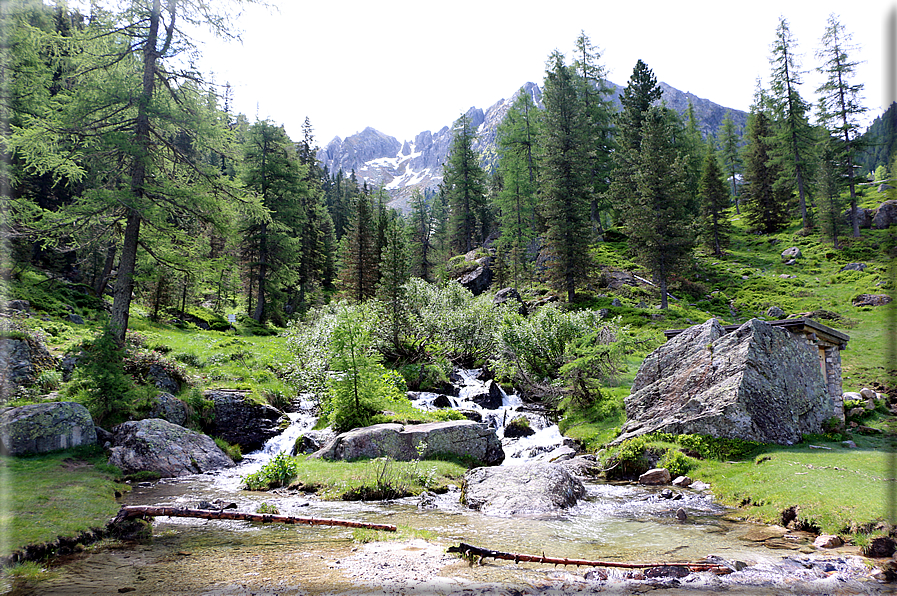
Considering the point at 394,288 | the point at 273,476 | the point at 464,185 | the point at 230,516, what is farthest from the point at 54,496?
the point at 464,185

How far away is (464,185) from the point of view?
62656mm

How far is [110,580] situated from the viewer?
588 cm

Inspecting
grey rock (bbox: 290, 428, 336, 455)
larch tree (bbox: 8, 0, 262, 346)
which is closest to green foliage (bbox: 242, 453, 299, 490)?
grey rock (bbox: 290, 428, 336, 455)

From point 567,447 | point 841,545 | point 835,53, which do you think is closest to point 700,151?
point 835,53

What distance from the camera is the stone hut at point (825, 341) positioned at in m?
16.5

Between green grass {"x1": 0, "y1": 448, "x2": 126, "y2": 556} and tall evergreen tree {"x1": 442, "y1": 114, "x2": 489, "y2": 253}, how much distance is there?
55.2 metres

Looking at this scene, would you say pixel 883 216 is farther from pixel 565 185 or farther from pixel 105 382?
pixel 105 382

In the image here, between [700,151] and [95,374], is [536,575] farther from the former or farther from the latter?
[700,151]

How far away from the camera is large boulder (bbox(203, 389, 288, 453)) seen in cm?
1662

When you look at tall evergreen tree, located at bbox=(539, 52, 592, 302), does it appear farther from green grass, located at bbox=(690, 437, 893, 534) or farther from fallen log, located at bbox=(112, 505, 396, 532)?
fallen log, located at bbox=(112, 505, 396, 532)

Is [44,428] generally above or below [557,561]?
above

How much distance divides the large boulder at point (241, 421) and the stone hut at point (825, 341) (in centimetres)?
1923

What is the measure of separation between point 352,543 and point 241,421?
11.7 metres

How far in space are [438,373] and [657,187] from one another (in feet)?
90.6
